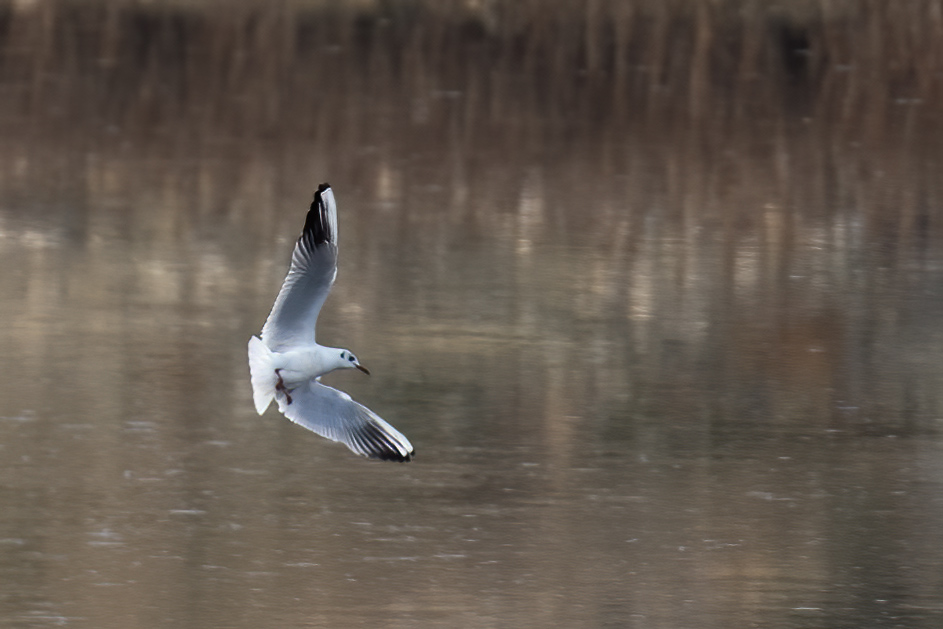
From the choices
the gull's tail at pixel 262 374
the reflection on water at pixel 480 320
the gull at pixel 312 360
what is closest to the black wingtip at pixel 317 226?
the gull at pixel 312 360

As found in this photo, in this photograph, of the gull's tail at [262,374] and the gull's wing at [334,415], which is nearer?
the gull's tail at [262,374]

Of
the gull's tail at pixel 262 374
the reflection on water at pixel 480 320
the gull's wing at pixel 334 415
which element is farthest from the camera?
the reflection on water at pixel 480 320

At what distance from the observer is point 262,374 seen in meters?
7.35

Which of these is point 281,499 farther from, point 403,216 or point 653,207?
point 653,207

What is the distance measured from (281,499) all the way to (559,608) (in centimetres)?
163

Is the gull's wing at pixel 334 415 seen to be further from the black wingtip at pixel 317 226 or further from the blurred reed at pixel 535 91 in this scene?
the blurred reed at pixel 535 91

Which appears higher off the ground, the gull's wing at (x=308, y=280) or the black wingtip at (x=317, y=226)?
the black wingtip at (x=317, y=226)

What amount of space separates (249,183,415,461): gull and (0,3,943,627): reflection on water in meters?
0.57

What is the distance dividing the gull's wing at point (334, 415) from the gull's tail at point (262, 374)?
22 centimetres

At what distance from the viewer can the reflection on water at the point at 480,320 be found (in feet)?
25.8

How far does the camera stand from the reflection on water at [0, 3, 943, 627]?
7.87 m

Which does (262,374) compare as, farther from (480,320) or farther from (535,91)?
(535,91)

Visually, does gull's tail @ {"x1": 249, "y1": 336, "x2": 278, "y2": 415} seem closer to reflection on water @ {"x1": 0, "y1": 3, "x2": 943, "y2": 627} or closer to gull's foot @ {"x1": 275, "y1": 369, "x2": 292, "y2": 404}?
gull's foot @ {"x1": 275, "y1": 369, "x2": 292, "y2": 404}

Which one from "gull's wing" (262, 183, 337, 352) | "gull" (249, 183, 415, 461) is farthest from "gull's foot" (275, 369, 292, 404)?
"gull's wing" (262, 183, 337, 352)
